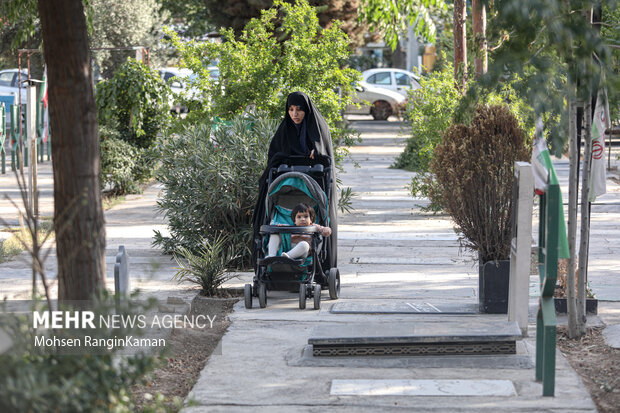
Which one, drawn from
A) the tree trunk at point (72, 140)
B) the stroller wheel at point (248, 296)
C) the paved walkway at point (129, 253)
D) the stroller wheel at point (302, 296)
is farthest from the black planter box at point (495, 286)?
the tree trunk at point (72, 140)

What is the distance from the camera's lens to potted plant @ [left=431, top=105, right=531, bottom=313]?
788 centimetres

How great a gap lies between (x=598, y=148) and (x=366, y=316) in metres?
3.21

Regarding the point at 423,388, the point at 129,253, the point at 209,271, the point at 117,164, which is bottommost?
the point at 423,388

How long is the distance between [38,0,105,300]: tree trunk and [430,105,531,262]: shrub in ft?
13.1

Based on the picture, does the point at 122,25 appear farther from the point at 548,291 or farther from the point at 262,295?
the point at 548,291

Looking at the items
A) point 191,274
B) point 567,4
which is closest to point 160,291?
point 191,274

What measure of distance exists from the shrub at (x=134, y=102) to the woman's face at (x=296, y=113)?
284 inches

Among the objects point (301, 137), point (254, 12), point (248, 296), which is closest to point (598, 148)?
point (301, 137)

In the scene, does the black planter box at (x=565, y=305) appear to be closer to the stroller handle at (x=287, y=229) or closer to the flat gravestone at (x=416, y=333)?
the flat gravestone at (x=416, y=333)

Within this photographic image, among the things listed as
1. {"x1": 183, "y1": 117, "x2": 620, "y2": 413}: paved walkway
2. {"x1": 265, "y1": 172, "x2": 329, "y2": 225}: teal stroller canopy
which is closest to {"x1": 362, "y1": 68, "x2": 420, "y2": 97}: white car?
{"x1": 183, "y1": 117, "x2": 620, "y2": 413}: paved walkway

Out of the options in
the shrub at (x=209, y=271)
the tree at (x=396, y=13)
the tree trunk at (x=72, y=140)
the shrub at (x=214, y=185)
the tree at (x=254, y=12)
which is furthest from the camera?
the tree at (x=254, y=12)

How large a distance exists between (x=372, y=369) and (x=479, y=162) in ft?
8.53

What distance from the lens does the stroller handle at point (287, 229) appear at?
8.07 metres

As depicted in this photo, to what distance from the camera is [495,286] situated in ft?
25.3
